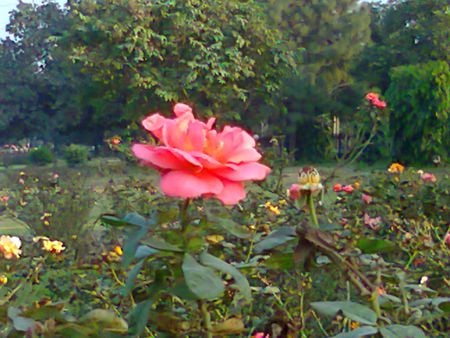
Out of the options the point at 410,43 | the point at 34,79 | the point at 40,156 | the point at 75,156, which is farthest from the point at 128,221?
the point at 34,79

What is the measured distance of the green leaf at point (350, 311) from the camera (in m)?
0.61

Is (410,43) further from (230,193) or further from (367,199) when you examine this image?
(230,193)

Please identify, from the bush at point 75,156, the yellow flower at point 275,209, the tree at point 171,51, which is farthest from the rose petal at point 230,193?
the tree at point 171,51

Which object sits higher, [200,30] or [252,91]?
[200,30]

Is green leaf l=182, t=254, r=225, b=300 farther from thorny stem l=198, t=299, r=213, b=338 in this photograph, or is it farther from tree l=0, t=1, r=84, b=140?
tree l=0, t=1, r=84, b=140

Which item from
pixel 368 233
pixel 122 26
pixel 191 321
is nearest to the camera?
pixel 191 321

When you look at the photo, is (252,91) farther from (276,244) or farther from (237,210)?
(276,244)

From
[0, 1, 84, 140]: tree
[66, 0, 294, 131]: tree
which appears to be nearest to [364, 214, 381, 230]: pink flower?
[66, 0, 294, 131]: tree

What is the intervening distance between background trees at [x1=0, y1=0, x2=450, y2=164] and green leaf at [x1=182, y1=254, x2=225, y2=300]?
1953 cm

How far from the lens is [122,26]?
22.1 meters

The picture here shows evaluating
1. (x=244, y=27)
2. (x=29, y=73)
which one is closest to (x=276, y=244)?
(x=244, y=27)

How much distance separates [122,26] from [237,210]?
19484 mm

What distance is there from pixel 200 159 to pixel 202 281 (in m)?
0.09

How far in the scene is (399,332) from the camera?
597 millimetres
